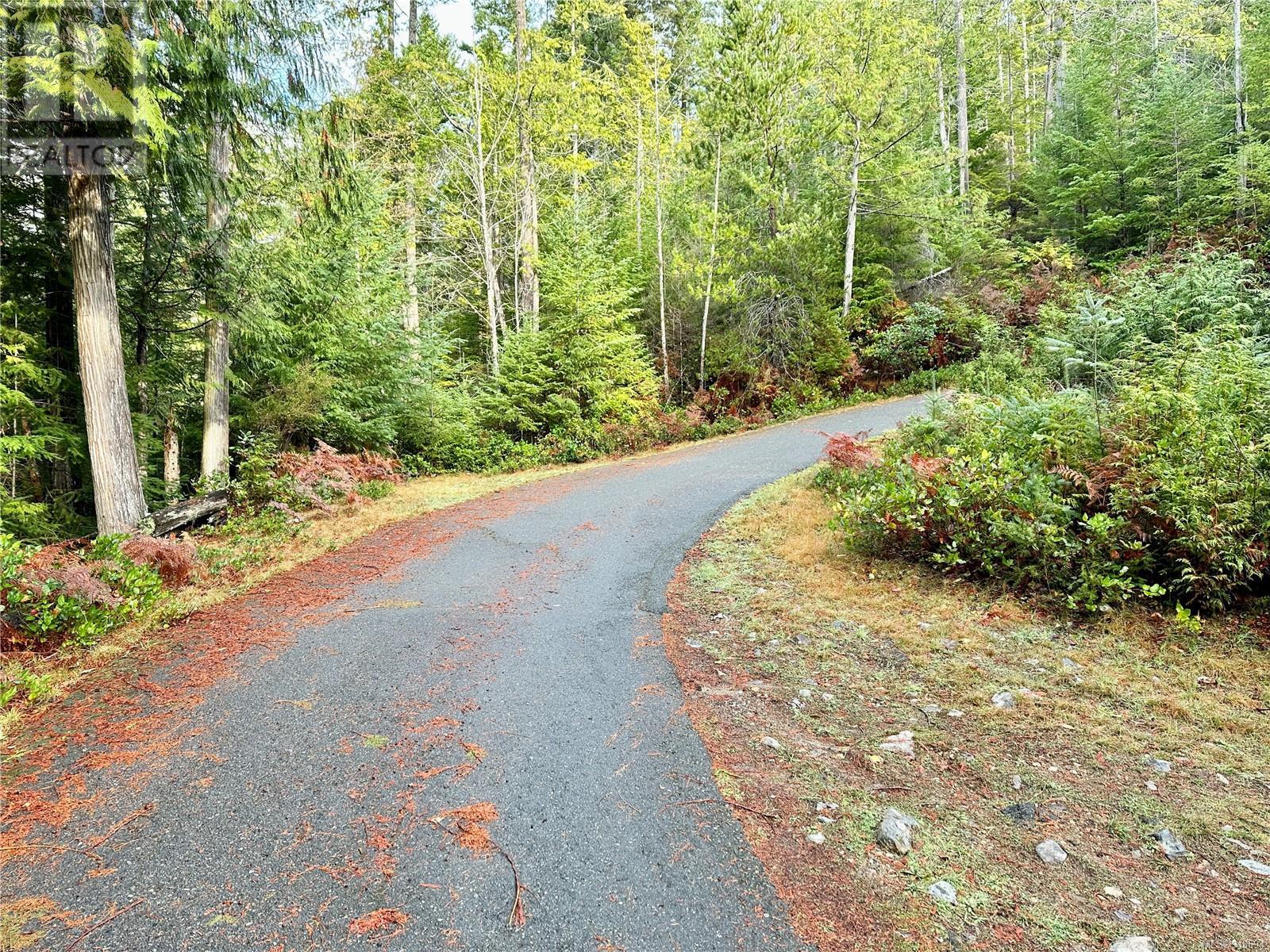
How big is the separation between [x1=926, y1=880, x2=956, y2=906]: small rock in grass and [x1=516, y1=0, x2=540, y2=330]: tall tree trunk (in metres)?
13.2

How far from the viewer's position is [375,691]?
3.95m

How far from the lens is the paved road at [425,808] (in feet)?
7.36

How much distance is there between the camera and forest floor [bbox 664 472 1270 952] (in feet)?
7.34

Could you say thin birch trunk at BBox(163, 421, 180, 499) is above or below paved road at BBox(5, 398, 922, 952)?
above

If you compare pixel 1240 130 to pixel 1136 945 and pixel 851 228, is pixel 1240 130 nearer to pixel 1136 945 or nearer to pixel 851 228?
pixel 851 228

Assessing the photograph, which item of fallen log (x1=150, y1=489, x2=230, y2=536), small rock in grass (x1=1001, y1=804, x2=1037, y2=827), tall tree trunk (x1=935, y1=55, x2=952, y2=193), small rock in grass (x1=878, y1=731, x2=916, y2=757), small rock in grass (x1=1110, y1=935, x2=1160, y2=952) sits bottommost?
small rock in grass (x1=1110, y1=935, x2=1160, y2=952)

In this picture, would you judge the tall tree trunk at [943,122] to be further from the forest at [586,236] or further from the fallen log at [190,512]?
the fallen log at [190,512]

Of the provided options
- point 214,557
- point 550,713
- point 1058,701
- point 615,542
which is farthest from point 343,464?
point 1058,701

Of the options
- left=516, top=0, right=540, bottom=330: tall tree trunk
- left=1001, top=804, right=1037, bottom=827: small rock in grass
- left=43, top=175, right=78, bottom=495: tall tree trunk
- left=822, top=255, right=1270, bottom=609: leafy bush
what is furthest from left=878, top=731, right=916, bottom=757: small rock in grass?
left=516, top=0, right=540, bottom=330: tall tree trunk

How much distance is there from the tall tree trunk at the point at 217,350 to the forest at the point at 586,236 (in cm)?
4

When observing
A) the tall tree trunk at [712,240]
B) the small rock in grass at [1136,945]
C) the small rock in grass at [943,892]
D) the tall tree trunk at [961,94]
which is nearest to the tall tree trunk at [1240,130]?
the tall tree trunk at [961,94]

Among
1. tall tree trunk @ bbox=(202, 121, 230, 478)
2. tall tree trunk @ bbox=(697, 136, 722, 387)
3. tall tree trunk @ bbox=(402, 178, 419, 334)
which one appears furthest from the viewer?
tall tree trunk @ bbox=(697, 136, 722, 387)

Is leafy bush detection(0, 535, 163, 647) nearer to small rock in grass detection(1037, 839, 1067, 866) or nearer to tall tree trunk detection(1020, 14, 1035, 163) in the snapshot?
small rock in grass detection(1037, 839, 1067, 866)

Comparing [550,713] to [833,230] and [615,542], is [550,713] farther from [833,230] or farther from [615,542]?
[833,230]
